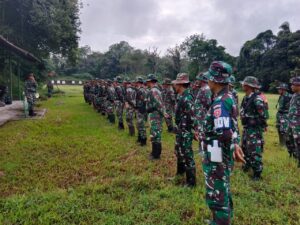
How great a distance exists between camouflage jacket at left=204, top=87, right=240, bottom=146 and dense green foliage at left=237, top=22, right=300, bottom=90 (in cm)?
2900

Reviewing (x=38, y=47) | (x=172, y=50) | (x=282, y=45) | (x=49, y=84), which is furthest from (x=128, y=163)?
(x=172, y=50)

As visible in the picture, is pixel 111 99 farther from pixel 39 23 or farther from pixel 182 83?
pixel 39 23

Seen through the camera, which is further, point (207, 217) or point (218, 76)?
point (207, 217)

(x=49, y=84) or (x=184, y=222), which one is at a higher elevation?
(x=49, y=84)

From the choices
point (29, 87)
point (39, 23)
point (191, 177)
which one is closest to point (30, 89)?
point (29, 87)

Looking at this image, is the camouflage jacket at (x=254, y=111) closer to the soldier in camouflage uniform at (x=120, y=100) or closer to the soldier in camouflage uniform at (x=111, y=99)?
the soldier in camouflage uniform at (x=120, y=100)

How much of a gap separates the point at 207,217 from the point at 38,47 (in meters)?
21.5

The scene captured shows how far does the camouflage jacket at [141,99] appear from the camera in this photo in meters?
8.86

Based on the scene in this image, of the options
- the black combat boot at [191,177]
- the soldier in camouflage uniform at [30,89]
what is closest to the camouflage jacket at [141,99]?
the black combat boot at [191,177]

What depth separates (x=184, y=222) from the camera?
13.4 feet

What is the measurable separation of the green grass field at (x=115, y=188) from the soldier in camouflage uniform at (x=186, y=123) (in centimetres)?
39

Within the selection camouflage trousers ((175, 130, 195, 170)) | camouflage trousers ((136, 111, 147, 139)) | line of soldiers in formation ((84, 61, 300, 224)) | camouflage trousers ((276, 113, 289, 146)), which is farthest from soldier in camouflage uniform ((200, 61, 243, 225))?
camouflage trousers ((276, 113, 289, 146))

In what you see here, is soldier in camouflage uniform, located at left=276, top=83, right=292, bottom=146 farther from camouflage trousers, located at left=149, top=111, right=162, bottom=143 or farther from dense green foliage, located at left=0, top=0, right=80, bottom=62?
dense green foliage, located at left=0, top=0, right=80, bottom=62

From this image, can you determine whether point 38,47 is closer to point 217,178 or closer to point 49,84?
point 49,84
